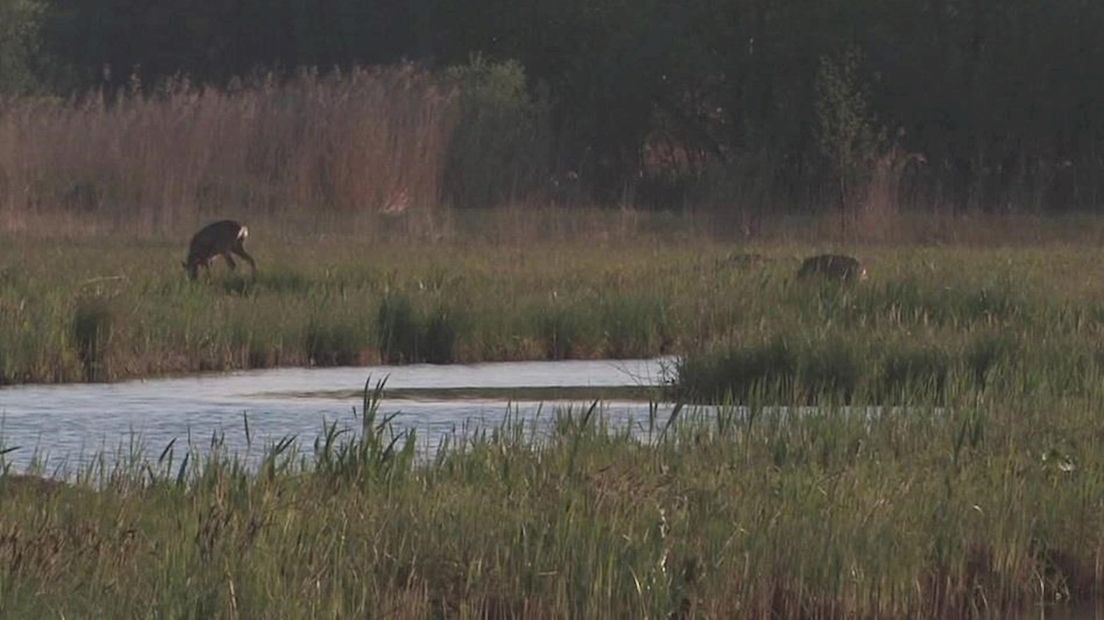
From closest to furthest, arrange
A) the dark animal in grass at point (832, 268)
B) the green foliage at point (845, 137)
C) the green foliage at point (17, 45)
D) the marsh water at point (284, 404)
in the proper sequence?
the marsh water at point (284, 404)
the dark animal in grass at point (832, 268)
the green foliage at point (845, 137)
the green foliage at point (17, 45)

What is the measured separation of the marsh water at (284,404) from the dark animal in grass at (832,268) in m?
1.98

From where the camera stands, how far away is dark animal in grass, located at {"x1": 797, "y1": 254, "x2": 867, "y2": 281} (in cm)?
1588

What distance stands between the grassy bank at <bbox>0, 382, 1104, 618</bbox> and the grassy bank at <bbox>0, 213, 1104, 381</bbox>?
8.28 feet

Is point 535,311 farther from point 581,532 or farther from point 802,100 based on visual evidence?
point 802,100

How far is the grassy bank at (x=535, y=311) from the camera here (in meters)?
12.1

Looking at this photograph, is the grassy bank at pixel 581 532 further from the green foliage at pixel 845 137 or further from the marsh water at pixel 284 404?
the green foliage at pixel 845 137

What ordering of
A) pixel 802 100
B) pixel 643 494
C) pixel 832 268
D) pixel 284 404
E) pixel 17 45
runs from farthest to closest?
pixel 17 45, pixel 802 100, pixel 832 268, pixel 284 404, pixel 643 494

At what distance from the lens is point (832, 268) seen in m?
16.1

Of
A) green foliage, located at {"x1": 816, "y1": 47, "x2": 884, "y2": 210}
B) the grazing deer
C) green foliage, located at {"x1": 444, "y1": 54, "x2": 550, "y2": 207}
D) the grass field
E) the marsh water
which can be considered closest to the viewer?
the grass field

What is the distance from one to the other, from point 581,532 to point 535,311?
8287 mm

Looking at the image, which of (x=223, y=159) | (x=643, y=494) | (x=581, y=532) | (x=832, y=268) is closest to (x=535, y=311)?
(x=832, y=268)

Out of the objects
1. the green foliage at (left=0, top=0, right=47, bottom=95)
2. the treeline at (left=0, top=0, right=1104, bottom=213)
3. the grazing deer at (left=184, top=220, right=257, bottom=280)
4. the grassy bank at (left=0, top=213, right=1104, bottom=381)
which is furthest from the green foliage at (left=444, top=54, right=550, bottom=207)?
the green foliage at (left=0, top=0, right=47, bottom=95)

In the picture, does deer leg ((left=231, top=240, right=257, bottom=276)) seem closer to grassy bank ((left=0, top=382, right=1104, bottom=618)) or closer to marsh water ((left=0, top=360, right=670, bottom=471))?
marsh water ((left=0, top=360, right=670, bottom=471))

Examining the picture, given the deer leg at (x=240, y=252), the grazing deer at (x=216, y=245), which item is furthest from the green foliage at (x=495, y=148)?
the grazing deer at (x=216, y=245)
